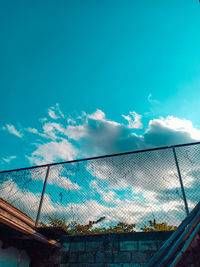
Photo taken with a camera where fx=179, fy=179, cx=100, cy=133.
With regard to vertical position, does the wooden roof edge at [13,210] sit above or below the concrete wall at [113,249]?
above

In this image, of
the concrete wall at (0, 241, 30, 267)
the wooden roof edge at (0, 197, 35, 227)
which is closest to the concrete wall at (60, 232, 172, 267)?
the concrete wall at (0, 241, 30, 267)

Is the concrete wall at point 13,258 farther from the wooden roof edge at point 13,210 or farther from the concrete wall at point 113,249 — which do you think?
the concrete wall at point 113,249

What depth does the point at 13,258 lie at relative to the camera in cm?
355

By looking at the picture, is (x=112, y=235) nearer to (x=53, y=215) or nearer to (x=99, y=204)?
(x=99, y=204)

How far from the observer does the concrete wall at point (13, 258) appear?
3326mm

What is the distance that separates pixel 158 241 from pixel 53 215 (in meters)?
2.11

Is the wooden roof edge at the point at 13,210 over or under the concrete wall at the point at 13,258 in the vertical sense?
over

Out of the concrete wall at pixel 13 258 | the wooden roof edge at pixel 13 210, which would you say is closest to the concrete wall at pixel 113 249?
the concrete wall at pixel 13 258

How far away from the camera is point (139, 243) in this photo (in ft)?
11.0

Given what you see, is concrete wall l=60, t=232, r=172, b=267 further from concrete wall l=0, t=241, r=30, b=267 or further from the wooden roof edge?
the wooden roof edge

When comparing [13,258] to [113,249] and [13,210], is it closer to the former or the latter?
[13,210]

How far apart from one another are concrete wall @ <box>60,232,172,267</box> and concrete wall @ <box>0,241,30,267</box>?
86cm

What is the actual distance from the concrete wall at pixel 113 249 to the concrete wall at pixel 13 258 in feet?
2.83

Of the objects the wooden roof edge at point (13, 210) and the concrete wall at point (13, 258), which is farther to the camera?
the concrete wall at point (13, 258)
